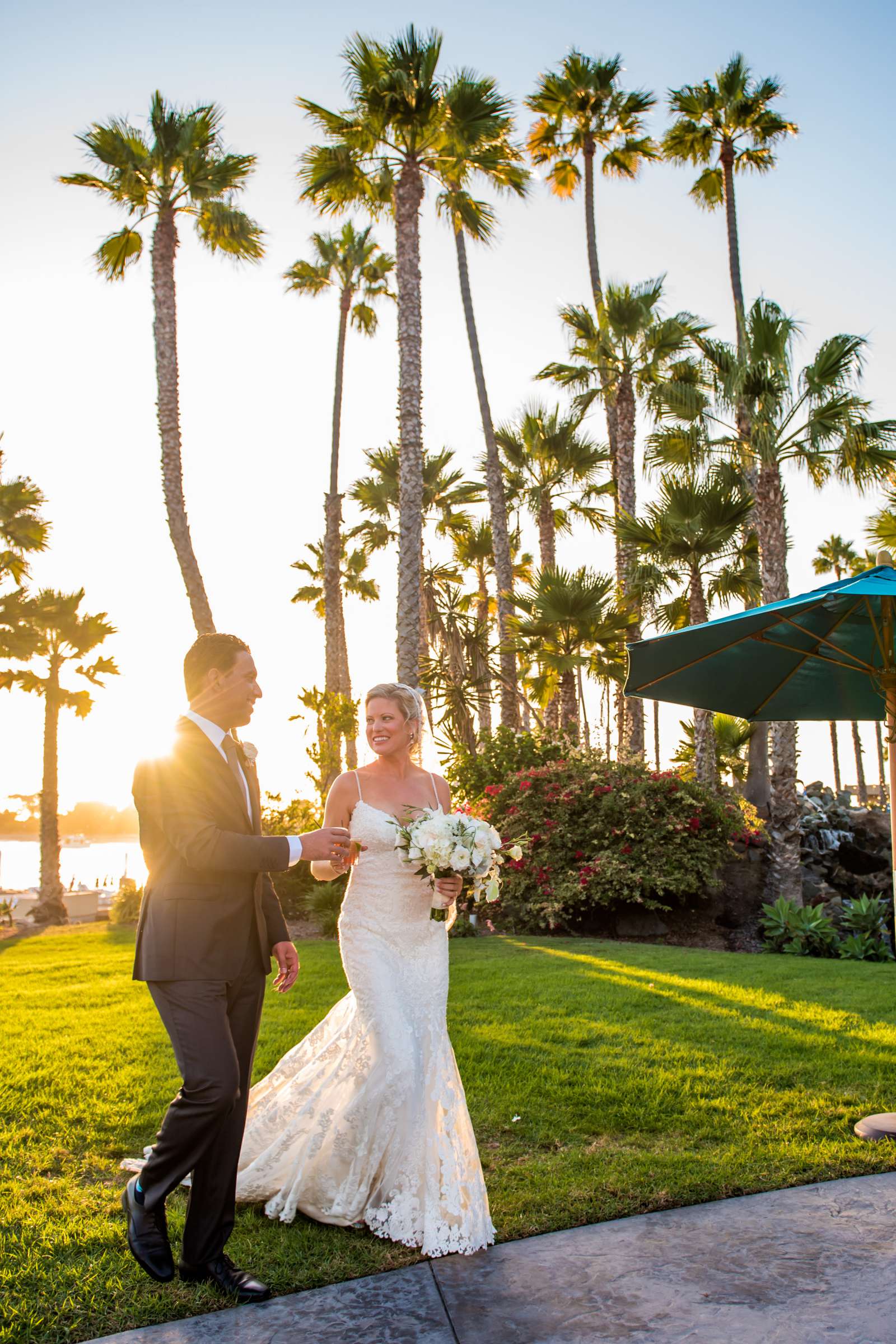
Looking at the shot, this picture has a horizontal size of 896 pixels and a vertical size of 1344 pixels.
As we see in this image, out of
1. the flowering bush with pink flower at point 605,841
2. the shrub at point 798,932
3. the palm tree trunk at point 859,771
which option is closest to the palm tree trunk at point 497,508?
the flowering bush with pink flower at point 605,841

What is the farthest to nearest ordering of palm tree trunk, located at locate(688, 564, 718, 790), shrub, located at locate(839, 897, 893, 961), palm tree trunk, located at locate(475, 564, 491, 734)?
palm tree trunk, located at locate(475, 564, 491, 734) → palm tree trunk, located at locate(688, 564, 718, 790) → shrub, located at locate(839, 897, 893, 961)

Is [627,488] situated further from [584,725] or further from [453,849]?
[453,849]

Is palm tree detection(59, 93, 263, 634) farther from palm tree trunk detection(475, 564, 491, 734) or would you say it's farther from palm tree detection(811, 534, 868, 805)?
palm tree detection(811, 534, 868, 805)

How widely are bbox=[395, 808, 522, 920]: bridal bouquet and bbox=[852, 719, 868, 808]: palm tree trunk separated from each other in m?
40.6

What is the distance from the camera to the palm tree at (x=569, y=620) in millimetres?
18922

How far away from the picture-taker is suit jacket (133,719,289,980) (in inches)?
129

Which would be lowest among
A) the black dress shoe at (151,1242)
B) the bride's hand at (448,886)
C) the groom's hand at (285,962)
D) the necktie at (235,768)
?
the black dress shoe at (151,1242)

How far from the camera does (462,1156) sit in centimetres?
378

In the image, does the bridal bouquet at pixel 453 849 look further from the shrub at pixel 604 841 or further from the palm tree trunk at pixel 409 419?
the palm tree trunk at pixel 409 419


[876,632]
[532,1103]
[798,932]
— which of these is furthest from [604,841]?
[876,632]

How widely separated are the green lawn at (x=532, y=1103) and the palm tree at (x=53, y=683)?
53.9 feet

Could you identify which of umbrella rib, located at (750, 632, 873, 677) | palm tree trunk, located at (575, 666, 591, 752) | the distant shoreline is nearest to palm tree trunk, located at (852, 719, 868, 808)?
palm tree trunk, located at (575, 666, 591, 752)

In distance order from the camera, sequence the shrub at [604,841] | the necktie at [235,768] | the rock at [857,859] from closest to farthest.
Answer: the necktie at [235,768] < the shrub at [604,841] < the rock at [857,859]

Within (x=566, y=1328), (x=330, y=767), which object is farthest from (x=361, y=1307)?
(x=330, y=767)
